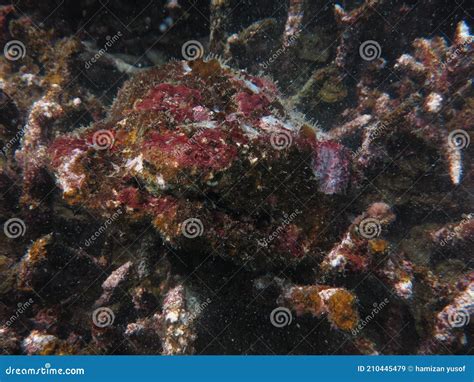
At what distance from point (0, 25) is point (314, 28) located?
244 inches

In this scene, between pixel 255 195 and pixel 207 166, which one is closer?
pixel 207 166

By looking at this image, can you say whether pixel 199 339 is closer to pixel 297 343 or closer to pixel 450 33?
pixel 297 343

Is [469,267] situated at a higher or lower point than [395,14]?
lower

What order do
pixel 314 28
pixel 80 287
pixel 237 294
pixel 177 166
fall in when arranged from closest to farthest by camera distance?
pixel 177 166
pixel 237 294
pixel 80 287
pixel 314 28

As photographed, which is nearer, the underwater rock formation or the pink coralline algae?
the pink coralline algae

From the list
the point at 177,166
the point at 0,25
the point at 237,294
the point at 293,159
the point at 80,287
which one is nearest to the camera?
the point at 177,166

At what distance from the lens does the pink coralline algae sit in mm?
3869

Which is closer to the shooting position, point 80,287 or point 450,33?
point 80,287

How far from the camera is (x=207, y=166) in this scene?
3.80m

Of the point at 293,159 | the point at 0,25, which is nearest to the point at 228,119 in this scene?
the point at 293,159

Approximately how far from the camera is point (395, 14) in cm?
632

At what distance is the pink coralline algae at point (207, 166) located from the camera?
3869 millimetres

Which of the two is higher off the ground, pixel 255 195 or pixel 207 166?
pixel 255 195

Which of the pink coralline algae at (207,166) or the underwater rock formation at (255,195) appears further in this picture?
the underwater rock formation at (255,195)
